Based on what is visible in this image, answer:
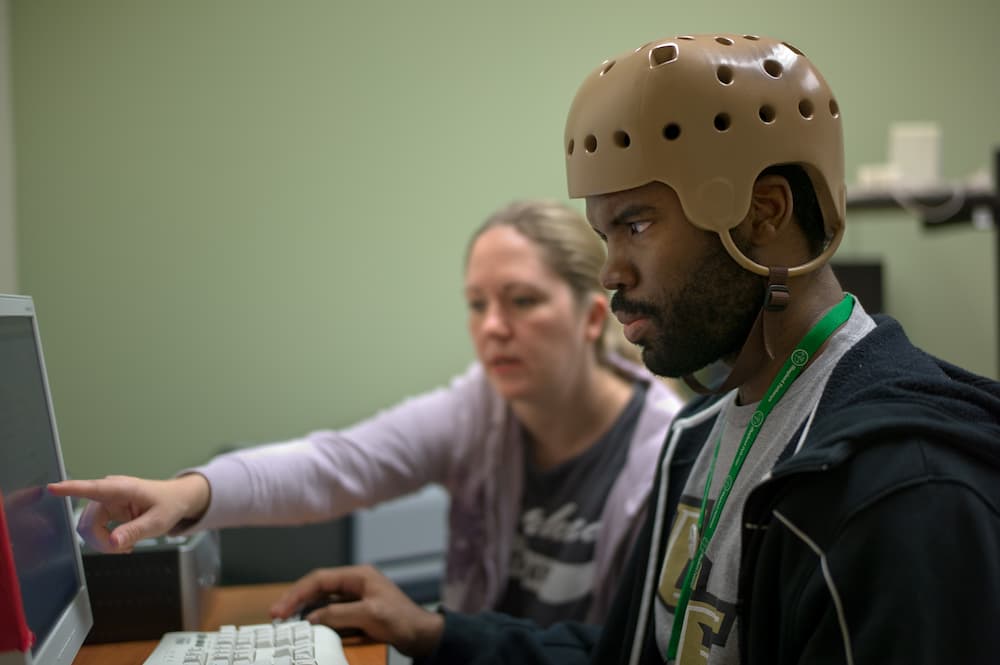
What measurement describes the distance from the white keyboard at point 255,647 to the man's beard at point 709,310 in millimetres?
519

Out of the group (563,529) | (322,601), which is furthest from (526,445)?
(322,601)

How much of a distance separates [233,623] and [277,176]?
1380mm

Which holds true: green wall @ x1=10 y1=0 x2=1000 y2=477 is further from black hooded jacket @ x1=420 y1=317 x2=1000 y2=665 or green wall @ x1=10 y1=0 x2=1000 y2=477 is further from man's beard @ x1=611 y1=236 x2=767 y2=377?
black hooded jacket @ x1=420 y1=317 x2=1000 y2=665

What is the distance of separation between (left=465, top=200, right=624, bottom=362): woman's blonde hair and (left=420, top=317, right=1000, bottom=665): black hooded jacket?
2.90ft

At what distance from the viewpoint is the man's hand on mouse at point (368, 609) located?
1213 mm

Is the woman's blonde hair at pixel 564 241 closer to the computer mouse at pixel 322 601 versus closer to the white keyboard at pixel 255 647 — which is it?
the computer mouse at pixel 322 601

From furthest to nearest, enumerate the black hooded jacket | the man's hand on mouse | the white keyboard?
1. the man's hand on mouse
2. the white keyboard
3. the black hooded jacket

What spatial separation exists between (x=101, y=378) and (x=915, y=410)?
6.47 feet

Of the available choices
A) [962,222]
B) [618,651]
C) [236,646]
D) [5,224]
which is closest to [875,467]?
[618,651]

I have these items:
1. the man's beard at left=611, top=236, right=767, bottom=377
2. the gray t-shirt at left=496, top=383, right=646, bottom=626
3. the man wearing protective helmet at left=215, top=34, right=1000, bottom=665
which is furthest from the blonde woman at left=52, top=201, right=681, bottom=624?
the man's beard at left=611, top=236, right=767, bottom=377

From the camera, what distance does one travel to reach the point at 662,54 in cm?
93

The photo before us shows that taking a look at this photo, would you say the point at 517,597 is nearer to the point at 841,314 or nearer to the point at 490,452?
the point at 490,452

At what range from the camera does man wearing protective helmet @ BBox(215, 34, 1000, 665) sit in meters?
0.71

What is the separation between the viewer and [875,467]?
2.44 ft
